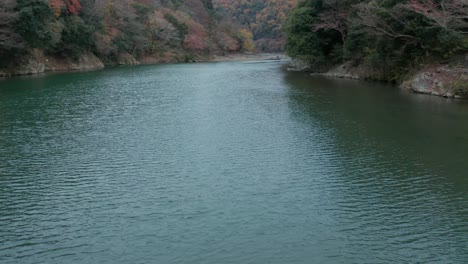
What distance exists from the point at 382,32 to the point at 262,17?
312 feet

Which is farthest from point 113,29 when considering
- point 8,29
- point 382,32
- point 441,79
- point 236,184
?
point 236,184

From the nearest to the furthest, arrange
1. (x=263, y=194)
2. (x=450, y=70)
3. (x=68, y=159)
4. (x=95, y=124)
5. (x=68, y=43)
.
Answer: (x=263, y=194), (x=68, y=159), (x=95, y=124), (x=450, y=70), (x=68, y=43)

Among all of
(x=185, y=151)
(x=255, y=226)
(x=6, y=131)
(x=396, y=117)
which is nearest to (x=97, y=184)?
(x=185, y=151)

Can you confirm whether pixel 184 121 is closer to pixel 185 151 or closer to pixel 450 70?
pixel 185 151

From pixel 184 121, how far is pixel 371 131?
902 centimetres

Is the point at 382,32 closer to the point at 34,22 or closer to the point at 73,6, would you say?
the point at 34,22

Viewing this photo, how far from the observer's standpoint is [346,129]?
65.5 feet

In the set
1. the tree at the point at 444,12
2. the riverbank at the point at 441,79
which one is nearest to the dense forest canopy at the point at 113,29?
the tree at the point at 444,12

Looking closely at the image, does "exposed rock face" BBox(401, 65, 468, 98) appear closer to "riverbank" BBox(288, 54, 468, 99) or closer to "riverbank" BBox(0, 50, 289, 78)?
"riverbank" BBox(288, 54, 468, 99)

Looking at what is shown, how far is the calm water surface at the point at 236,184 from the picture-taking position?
933 cm

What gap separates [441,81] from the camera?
28.9 metres

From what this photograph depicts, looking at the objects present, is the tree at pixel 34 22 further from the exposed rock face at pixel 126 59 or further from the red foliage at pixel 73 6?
the exposed rock face at pixel 126 59

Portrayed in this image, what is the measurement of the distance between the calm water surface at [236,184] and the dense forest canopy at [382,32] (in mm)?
5522

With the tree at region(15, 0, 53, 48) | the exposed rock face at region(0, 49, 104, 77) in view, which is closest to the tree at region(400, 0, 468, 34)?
the tree at region(15, 0, 53, 48)
